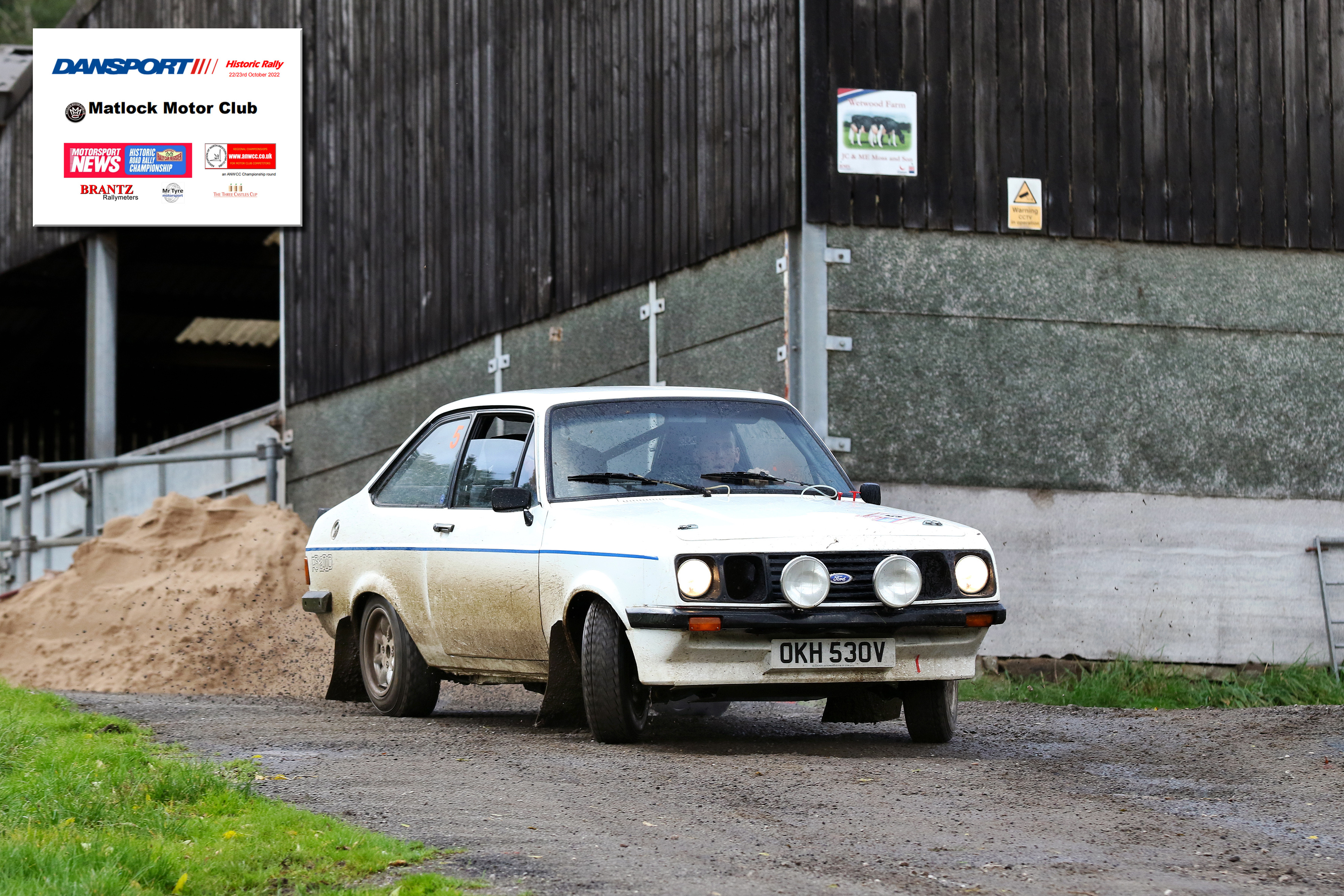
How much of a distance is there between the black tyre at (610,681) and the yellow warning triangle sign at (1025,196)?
651 cm

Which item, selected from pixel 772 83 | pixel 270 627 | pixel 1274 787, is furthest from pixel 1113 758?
pixel 270 627

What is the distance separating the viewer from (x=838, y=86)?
1241cm

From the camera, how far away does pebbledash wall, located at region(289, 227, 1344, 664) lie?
12461 mm

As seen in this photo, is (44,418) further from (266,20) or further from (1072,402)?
(1072,402)

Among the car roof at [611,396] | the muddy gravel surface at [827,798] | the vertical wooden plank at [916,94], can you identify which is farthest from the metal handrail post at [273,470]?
the car roof at [611,396]

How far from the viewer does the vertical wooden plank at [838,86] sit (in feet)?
40.5

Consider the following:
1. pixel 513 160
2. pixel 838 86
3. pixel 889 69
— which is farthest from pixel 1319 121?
pixel 513 160

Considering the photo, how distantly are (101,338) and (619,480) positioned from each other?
18781 mm

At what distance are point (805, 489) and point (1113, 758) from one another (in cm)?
187

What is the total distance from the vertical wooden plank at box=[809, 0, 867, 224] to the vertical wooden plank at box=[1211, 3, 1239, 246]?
9.64 ft

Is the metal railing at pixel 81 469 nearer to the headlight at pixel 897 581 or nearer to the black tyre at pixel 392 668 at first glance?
the black tyre at pixel 392 668

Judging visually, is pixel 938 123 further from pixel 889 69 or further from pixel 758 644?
pixel 758 644

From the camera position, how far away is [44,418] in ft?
121

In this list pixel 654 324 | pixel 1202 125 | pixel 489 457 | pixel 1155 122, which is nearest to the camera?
pixel 489 457
